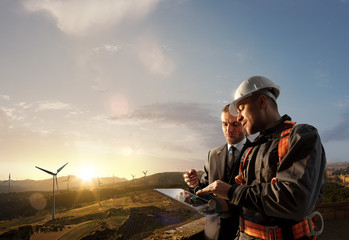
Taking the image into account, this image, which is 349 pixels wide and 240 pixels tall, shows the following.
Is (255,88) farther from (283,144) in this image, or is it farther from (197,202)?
(197,202)

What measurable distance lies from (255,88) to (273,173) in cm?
79

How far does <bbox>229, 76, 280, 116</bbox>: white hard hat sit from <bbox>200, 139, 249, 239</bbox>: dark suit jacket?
1281 millimetres

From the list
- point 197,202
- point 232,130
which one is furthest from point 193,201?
point 232,130

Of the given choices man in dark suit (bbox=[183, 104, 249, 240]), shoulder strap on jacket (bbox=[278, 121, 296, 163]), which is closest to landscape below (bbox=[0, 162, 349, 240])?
man in dark suit (bbox=[183, 104, 249, 240])

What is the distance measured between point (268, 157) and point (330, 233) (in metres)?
7.27

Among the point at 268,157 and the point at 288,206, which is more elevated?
the point at 268,157

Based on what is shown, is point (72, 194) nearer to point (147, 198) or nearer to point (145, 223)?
point (147, 198)

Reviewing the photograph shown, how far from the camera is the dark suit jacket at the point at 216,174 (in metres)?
3.19

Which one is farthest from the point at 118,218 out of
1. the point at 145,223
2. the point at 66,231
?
Result: the point at 66,231

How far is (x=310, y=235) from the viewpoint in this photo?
195 centimetres

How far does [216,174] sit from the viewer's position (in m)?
3.57

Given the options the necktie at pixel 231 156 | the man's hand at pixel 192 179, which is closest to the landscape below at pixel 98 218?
the necktie at pixel 231 156

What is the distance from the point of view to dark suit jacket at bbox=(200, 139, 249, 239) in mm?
3189

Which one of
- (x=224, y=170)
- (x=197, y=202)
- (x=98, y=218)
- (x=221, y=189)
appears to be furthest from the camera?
(x=98, y=218)
